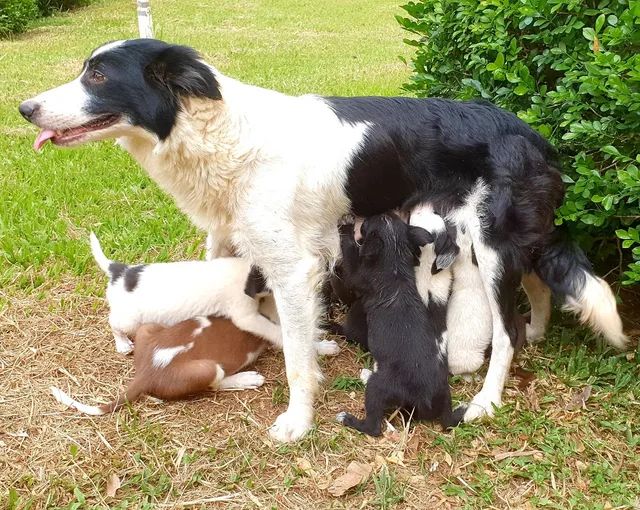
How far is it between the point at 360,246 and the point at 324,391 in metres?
0.78

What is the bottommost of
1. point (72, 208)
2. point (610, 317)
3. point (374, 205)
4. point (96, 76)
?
point (72, 208)

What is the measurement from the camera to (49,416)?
3.18 m

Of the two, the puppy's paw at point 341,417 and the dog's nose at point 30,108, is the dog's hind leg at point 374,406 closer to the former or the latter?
the puppy's paw at point 341,417

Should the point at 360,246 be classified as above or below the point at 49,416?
above

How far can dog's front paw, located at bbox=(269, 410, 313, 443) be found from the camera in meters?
3.07

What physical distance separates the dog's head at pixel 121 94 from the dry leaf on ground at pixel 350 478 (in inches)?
68.9

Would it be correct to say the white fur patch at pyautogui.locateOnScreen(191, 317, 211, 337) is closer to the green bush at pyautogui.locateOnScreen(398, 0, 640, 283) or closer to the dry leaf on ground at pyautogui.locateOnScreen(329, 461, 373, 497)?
the dry leaf on ground at pyautogui.locateOnScreen(329, 461, 373, 497)

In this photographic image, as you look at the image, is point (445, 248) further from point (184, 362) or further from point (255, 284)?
point (184, 362)

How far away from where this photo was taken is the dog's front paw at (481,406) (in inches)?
124

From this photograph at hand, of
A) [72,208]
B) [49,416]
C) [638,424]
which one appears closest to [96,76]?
[49,416]

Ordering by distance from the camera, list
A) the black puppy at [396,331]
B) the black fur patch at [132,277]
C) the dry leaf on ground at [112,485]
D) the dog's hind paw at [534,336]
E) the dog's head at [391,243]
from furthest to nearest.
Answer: the dog's hind paw at [534,336] → the black fur patch at [132,277] → the dog's head at [391,243] → the black puppy at [396,331] → the dry leaf on ground at [112,485]

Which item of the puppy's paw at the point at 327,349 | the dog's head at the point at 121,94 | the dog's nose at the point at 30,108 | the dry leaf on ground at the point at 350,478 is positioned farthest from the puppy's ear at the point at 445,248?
the dog's nose at the point at 30,108

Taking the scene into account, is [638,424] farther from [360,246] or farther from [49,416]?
[49,416]

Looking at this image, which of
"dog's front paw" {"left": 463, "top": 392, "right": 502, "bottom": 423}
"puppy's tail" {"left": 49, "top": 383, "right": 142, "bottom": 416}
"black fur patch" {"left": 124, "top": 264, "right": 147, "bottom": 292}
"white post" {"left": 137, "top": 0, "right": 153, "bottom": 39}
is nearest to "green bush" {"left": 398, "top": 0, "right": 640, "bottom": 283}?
Answer: "dog's front paw" {"left": 463, "top": 392, "right": 502, "bottom": 423}
